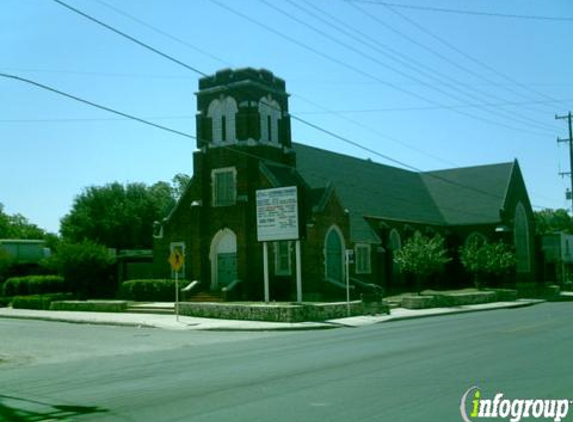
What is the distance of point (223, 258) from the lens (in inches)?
1547

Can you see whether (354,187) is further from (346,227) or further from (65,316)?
(65,316)

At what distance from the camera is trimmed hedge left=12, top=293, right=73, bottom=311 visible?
123 ft

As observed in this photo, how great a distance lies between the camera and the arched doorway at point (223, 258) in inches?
1532

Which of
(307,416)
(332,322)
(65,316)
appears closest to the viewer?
(307,416)

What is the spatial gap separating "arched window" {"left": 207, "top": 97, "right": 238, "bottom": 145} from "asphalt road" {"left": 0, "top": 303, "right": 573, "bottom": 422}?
60.6 feet

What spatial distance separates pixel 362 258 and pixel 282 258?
8.15 metres

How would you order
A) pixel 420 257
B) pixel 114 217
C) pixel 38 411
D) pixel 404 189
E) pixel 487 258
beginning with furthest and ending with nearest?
pixel 114 217, pixel 404 189, pixel 487 258, pixel 420 257, pixel 38 411

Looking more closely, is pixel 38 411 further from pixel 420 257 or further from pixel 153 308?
pixel 420 257

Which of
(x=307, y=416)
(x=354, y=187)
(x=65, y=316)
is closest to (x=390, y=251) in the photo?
(x=354, y=187)

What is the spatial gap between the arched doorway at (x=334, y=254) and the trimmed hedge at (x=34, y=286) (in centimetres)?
1638

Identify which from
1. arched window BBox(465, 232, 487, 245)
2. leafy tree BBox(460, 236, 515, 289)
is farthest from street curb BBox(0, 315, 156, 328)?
arched window BBox(465, 232, 487, 245)

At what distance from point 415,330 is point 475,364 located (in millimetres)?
9864

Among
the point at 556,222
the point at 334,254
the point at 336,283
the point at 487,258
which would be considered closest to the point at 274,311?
the point at 336,283

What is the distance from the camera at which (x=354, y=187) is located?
1954 inches
